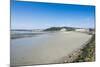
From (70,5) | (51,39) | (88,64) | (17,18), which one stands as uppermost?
(70,5)

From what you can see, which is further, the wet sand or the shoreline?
the shoreline

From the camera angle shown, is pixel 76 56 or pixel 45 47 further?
pixel 76 56

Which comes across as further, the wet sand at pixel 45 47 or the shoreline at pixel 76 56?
the shoreline at pixel 76 56

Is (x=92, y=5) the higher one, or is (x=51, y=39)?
(x=92, y=5)

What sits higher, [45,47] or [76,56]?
[45,47]

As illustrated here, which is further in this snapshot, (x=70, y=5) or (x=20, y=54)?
(x=70, y=5)

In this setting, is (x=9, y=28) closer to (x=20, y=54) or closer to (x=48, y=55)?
(x=20, y=54)
